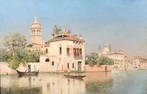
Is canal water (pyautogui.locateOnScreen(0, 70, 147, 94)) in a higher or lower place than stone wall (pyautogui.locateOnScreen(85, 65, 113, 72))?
lower

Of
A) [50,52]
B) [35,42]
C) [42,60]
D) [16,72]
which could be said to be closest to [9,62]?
[16,72]

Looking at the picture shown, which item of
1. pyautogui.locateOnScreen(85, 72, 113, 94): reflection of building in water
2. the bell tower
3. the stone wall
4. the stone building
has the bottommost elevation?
pyautogui.locateOnScreen(85, 72, 113, 94): reflection of building in water

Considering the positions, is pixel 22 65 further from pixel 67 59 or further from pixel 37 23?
pixel 37 23

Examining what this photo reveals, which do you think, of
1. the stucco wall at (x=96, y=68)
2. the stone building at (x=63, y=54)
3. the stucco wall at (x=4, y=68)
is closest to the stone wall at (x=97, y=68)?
the stucco wall at (x=96, y=68)

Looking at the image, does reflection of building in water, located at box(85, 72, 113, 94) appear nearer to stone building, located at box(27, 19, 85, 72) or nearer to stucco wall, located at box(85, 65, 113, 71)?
stone building, located at box(27, 19, 85, 72)

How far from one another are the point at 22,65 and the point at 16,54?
1.76 meters

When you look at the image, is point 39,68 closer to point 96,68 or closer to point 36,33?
point 96,68

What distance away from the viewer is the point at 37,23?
52.4 m

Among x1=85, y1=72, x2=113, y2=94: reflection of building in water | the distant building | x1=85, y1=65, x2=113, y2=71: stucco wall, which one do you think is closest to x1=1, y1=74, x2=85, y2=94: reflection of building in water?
x1=85, y1=72, x2=113, y2=94: reflection of building in water

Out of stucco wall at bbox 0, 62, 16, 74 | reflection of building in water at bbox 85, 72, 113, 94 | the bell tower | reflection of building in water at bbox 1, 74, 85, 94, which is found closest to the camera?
reflection of building in water at bbox 1, 74, 85, 94

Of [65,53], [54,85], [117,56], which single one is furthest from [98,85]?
[117,56]

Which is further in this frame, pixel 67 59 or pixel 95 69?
pixel 95 69

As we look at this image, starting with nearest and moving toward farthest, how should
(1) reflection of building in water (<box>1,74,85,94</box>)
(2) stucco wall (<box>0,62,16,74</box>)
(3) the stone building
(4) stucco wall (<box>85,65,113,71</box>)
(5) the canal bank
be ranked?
(1) reflection of building in water (<box>1,74,85,94</box>)
(2) stucco wall (<box>0,62,16,74</box>)
(5) the canal bank
(3) the stone building
(4) stucco wall (<box>85,65,113,71</box>)

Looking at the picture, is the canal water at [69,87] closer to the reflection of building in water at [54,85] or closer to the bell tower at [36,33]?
the reflection of building in water at [54,85]
